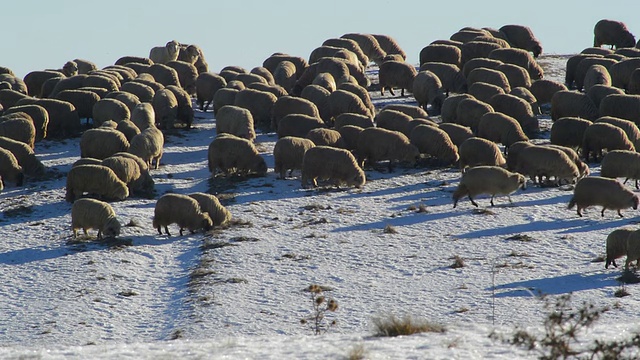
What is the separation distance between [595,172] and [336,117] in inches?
360

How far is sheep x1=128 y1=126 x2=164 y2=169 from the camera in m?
29.0

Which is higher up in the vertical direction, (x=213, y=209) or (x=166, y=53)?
(x=166, y=53)

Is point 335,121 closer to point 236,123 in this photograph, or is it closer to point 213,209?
point 236,123

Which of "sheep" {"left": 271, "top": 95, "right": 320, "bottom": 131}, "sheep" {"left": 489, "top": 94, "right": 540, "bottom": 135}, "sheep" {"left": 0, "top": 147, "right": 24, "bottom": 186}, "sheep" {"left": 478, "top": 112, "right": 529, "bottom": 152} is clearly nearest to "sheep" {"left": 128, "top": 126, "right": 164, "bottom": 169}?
"sheep" {"left": 0, "top": 147, "right": 24, "bottom": 186}

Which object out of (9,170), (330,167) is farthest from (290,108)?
→ (9,170)

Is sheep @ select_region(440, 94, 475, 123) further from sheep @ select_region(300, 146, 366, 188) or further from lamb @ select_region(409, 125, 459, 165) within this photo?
sheep @ select_region(300, 146, 366, 188)

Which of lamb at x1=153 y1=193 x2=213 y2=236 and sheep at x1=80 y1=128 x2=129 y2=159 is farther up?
sheep at x1=80 y1=128 x2=129 y2=159

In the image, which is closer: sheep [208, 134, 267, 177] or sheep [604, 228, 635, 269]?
sheep [604, 228, 635, 269]

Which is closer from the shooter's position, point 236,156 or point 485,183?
point 485,183

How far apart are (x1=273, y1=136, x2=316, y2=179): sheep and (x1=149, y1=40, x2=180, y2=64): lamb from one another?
22175mm

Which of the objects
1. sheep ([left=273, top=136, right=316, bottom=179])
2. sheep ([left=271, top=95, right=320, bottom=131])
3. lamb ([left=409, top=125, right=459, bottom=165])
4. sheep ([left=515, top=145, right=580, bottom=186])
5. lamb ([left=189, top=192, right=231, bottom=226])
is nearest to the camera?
lamb ([left=189, top=192, right=231, bottom=226])

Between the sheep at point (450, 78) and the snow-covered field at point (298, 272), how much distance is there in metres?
12.5

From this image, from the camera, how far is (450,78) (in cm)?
4078

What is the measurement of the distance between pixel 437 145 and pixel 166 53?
23.0 m
